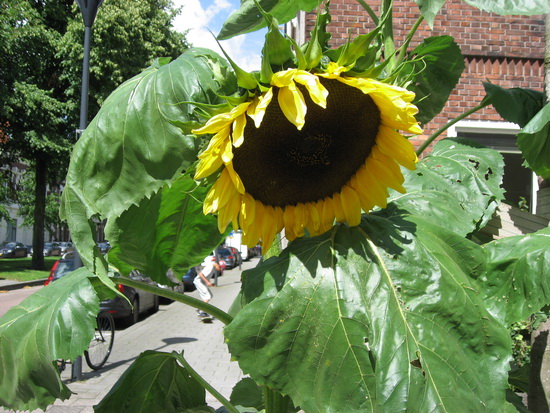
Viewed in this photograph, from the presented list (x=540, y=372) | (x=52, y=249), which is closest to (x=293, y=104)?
(x=540, y=372)

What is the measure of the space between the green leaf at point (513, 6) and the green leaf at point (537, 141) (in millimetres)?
657

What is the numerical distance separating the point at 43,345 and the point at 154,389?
396 millimetres

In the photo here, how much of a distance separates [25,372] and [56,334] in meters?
0.11

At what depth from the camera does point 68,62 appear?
25422mm

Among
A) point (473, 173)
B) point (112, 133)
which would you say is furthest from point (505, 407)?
point (112, 133)

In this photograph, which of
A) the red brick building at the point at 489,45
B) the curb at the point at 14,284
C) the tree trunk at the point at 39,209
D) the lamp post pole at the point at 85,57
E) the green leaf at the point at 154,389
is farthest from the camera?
the tree trunk at the point at 39,209

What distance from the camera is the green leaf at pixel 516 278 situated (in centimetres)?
129

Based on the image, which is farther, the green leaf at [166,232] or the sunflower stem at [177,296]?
the sunflower stem at [177,296]

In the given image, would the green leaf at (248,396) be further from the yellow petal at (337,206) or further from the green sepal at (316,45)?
the green sepal at (316,45)

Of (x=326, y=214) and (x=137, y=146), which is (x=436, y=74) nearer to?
(x=326, y=214)

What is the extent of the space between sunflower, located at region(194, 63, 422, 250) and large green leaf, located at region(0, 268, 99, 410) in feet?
1.64

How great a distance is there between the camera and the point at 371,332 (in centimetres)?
100

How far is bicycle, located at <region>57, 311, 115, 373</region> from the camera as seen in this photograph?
10103 mm

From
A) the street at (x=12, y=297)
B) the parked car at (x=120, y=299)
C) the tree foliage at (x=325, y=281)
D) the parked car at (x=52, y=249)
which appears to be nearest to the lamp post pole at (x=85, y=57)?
the tree foliage at (x=325, y=281)
